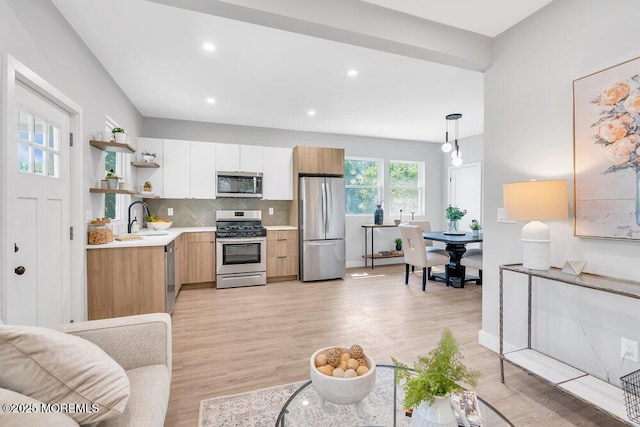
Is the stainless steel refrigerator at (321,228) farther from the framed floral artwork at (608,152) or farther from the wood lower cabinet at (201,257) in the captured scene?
the framed floral artwork at (608,152)

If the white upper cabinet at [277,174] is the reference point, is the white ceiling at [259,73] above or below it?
above

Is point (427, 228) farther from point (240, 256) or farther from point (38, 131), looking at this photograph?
point (38, 131)

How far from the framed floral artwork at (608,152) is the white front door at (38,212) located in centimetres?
351

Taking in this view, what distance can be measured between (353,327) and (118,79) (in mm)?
3824

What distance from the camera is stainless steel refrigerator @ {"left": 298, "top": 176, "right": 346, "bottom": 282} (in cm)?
509

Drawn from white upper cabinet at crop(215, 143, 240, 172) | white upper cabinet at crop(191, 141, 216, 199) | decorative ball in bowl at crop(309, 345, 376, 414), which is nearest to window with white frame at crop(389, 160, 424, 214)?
white upper cabinet at crop(215, 143, 240, 172)

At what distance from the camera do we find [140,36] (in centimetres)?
266

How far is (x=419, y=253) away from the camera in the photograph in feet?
14.7

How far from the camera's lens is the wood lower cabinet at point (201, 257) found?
4.58 m

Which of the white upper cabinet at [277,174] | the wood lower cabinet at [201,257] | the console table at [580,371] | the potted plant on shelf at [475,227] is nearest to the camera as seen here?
the console table at [580,371]

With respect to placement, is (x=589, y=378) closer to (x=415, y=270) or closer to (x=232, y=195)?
(x=415, y=270)

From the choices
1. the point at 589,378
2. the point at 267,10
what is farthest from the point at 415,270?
the point at 267,10

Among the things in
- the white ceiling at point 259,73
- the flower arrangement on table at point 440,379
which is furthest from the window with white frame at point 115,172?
the flower arrangement on table at point 440,379

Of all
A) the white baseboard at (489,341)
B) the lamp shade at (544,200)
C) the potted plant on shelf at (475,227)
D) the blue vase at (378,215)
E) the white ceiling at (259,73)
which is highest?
the white ceiling at (259,73)
